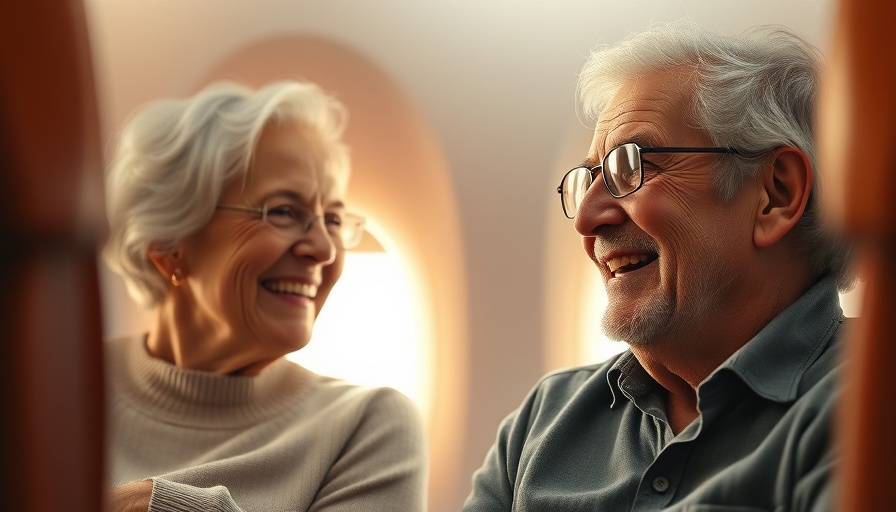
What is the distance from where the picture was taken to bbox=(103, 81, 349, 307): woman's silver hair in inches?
81.7

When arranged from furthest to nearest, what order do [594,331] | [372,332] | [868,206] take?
[372,332] → [594,331] → [868,206]

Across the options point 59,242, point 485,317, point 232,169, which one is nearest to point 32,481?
point 59,242

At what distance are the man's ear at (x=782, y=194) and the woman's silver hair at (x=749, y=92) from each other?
0.02m

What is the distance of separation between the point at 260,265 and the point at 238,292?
0.08 metres

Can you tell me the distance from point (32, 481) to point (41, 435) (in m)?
0.03

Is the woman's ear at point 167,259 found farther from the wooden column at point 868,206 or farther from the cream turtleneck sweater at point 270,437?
the wooden column at point 868,206

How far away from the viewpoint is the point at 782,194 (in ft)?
4.67

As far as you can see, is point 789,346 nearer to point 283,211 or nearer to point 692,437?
point 692,437

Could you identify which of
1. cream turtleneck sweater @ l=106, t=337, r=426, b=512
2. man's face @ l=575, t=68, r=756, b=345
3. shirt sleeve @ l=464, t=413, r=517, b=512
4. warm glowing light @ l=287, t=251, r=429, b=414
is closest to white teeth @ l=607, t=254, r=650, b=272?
man's face @ l=575, t=68, r=756, b=345

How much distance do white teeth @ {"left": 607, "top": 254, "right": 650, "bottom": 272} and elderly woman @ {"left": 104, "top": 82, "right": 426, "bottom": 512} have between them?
0.68m

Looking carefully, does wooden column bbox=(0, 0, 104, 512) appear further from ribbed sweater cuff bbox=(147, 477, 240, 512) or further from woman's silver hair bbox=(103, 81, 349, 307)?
woman's silver hair bbox=(103, 81, 349, 307)

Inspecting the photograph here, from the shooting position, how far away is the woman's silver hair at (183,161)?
81.7 inches

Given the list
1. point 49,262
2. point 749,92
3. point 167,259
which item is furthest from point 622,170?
point 167,259

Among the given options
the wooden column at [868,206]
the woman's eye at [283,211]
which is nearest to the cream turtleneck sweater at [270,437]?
the woman's eye at [283,211]
